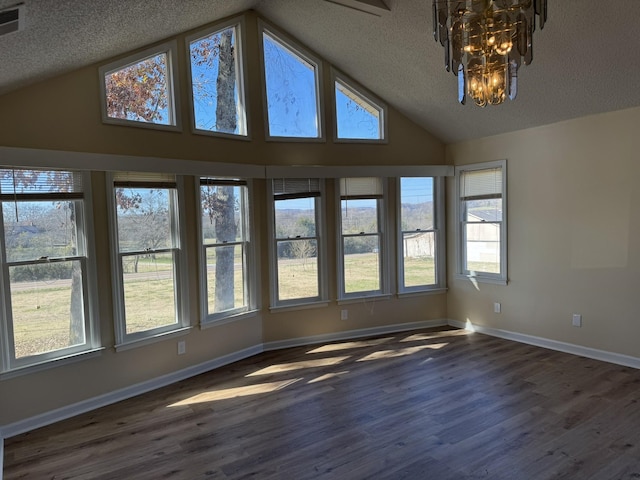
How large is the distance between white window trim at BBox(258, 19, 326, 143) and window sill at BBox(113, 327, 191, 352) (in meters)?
2.26

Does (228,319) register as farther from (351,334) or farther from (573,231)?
(573,231)

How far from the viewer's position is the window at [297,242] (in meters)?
5.03

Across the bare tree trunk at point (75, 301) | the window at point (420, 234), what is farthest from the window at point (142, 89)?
the window at point (420, 234)

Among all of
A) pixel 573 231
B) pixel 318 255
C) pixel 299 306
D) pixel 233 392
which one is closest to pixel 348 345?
pixel 299 306

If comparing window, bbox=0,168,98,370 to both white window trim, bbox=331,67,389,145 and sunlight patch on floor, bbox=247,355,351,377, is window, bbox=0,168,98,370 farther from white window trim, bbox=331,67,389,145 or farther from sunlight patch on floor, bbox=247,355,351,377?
white window trim, bbox=331,67,389,145

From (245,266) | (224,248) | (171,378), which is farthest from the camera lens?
(245,266)

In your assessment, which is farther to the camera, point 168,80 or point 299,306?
point 299,306

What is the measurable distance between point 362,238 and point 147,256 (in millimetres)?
2595

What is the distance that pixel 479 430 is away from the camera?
3.08m

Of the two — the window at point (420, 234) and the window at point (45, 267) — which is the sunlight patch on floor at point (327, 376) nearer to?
the window at point (420, 234)

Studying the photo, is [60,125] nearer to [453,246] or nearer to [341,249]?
[341,249]

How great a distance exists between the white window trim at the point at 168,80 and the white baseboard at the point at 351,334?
8.67ft

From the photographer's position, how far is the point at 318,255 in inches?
207

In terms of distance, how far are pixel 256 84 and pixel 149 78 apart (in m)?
1.17
